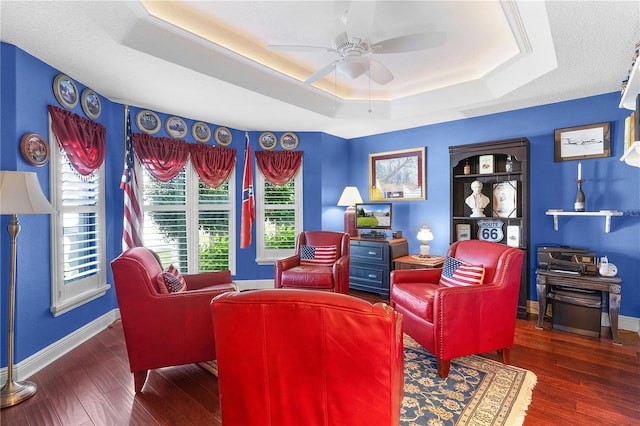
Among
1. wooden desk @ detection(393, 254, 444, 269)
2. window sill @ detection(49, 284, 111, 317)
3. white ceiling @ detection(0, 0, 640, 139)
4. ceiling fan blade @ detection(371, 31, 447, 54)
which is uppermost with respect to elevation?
white ceiling @ detection(0, 0, 640, 139)

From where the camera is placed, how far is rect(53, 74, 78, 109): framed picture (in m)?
2.82

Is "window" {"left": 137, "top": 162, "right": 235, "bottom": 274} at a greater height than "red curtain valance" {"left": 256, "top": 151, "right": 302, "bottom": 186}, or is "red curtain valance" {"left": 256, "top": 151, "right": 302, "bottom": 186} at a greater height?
"red curtain valance" {"left": 256, "top": 151, "right": 302, "bottom": 186}

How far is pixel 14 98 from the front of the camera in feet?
7.97

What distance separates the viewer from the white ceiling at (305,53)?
2.21 meters

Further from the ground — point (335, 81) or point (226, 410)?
point (335, 81)

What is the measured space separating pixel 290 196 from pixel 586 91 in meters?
3.97

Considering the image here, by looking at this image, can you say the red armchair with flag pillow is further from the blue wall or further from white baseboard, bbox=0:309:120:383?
white baseboard, bbox=0:309:120:383

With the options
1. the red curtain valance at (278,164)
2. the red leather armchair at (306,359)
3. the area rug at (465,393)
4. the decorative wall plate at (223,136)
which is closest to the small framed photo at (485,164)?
the area rug at (465,393)

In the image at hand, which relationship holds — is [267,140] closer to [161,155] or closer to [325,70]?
[161,155]

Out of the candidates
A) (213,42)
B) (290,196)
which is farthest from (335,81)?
(290,196)

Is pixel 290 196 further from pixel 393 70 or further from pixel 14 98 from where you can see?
pixel 14 98

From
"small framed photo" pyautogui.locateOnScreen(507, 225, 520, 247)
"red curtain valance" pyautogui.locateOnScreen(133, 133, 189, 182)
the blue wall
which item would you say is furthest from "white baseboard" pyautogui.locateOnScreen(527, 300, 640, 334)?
"red curtain valance" pyautogui.locateOnScreen(133, 133, 189, 182)

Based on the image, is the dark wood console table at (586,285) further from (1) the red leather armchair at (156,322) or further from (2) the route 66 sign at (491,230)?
(1) the red leather armchair at (156,322)

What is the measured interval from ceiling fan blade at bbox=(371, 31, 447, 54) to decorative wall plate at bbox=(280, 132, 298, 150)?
2.81 m
